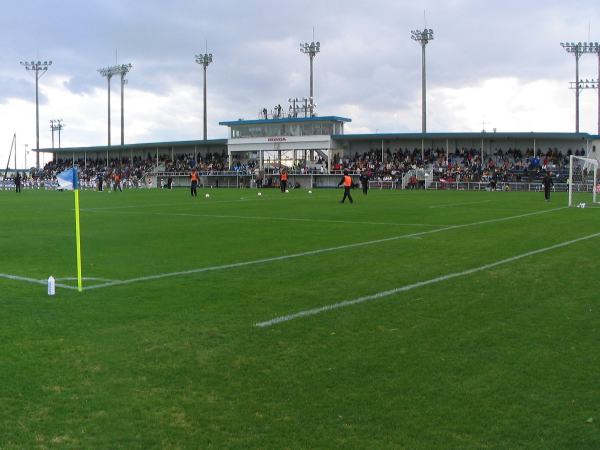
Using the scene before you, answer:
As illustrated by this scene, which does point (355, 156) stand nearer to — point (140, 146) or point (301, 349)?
point (140, 146)

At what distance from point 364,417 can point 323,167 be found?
66164 millimetres

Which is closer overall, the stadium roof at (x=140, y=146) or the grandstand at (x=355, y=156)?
the grandstand at (x=355, y=156)

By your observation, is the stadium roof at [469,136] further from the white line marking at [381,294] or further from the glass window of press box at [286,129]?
the white line marking at [381,294]

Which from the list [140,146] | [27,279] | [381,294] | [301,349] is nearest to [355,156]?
[140,146]

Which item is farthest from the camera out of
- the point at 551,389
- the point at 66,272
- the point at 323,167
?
the point at 323,167

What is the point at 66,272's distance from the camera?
10742mm

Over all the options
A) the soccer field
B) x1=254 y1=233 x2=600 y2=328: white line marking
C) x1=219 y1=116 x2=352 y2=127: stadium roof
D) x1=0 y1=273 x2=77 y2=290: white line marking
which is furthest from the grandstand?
x1=0 y1=273 x2=77 y2=290: white line marking

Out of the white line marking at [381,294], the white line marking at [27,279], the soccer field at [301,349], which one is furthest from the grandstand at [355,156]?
the white line marking at [27,279]

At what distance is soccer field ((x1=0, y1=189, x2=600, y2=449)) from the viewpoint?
4.48m

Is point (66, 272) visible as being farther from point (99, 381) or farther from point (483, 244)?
point (483, 244)

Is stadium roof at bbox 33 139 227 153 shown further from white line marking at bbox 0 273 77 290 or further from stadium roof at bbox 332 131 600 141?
white line marking at bbox 0 273 77 290

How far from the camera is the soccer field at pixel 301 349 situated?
176 inches

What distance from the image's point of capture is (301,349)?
20.8 feet

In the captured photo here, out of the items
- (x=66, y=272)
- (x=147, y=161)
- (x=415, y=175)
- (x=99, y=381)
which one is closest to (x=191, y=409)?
(x=99, y=381)
